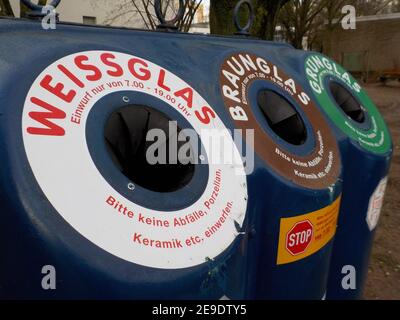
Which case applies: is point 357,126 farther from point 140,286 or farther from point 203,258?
point 140,286

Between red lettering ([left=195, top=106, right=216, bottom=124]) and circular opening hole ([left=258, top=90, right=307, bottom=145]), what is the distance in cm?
37

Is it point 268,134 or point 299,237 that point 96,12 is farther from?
point 299,237

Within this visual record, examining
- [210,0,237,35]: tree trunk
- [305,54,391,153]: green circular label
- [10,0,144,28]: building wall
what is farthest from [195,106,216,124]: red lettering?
[10,0,144,28]: building wall

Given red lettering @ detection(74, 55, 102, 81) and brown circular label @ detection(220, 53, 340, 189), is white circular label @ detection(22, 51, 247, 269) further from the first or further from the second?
brown circular label @ detection(220, 53, 340, 189)

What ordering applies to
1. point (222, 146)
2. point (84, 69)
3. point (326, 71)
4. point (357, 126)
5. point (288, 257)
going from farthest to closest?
point (326, 71) < point (357, 126) < point (288, 257) < point (222, 146) < point (84, 69)

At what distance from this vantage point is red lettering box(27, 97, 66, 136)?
1076mm

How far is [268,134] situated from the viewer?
1575 mm

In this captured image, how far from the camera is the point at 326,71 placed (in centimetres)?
231

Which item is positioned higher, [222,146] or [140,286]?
[222,146]

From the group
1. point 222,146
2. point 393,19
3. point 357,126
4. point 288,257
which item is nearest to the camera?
point 222,146

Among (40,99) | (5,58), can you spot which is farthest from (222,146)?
(5,58)

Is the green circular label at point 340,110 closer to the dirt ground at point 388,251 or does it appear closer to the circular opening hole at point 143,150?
the circular opening hole at point 143,150
